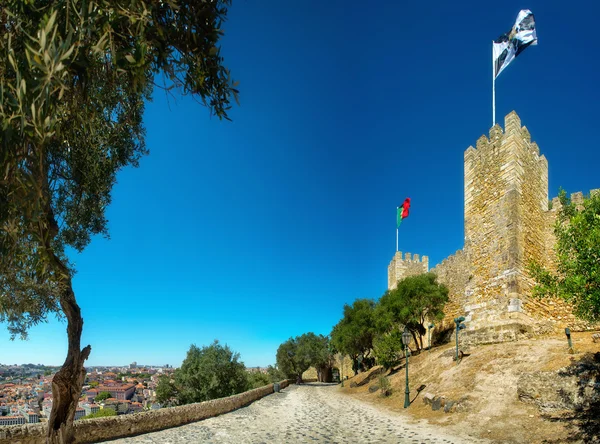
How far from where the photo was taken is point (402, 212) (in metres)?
40.1

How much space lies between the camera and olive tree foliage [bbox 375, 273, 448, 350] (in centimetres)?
2623

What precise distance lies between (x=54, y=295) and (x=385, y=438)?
9630 mm

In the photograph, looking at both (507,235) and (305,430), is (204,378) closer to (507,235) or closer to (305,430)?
(305,430)

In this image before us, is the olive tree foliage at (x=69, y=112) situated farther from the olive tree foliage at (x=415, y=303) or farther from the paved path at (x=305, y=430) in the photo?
the olive tree foliage at (x=415, y=303)

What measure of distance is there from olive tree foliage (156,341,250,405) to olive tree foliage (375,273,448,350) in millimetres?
16171

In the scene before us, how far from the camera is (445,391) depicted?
14914 millimetres

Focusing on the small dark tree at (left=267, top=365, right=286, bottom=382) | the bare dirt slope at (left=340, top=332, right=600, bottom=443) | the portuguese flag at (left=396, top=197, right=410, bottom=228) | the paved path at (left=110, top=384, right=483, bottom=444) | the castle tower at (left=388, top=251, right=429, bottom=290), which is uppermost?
the portuguese flag at (left=396, top=197, right=410, bottom=228)

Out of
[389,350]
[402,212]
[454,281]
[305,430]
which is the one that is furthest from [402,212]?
[305,430]

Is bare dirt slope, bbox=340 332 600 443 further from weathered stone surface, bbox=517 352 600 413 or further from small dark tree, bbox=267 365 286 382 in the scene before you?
small dark tree, bbox=267 365 286 382

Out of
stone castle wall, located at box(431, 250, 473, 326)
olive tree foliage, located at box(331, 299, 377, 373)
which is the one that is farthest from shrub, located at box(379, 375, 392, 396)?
olive tree foliage, located at box(331, 299, 377, 373)

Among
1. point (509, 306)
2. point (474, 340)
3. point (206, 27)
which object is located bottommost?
point (474, 340)

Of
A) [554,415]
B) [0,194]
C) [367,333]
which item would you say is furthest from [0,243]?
[367,333]

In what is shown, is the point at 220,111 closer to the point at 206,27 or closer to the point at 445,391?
the point at 206,27

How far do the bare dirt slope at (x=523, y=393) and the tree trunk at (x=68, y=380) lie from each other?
1022 centimetres
